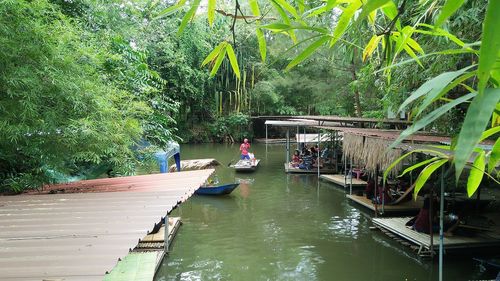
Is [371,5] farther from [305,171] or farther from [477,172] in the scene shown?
[305,171]

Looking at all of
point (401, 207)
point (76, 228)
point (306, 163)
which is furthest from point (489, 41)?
point (306, 163)

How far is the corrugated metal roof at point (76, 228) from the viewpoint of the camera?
2549 mm

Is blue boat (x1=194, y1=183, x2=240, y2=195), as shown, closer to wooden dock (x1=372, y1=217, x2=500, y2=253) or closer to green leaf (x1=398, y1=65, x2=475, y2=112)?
wooden dock (x1=372, y1=217, x2=500, y2=253)

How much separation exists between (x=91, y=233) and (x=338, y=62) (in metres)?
16.4

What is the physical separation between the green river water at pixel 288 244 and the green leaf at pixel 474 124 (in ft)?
22.0

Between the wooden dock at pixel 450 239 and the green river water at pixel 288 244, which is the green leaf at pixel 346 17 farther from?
the wooden dock at pixel 450 239

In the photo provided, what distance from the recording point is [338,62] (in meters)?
18.1

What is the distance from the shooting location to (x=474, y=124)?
0.47 metres

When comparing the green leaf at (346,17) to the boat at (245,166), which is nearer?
the green leaf at (346,17)

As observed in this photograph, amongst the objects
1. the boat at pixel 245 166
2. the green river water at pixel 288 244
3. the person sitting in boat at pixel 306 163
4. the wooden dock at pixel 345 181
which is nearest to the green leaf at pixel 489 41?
the green river water at pixel 288 244

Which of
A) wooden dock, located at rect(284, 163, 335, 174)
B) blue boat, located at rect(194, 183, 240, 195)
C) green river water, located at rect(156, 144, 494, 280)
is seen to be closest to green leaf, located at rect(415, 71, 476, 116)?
green river water, located at rect(156, 144, 494, 280)

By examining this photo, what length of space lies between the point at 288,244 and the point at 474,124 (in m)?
8.33

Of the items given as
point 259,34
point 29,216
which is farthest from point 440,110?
point 29,216

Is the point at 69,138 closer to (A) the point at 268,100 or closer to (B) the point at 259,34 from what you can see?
(B) the point at 259,34
